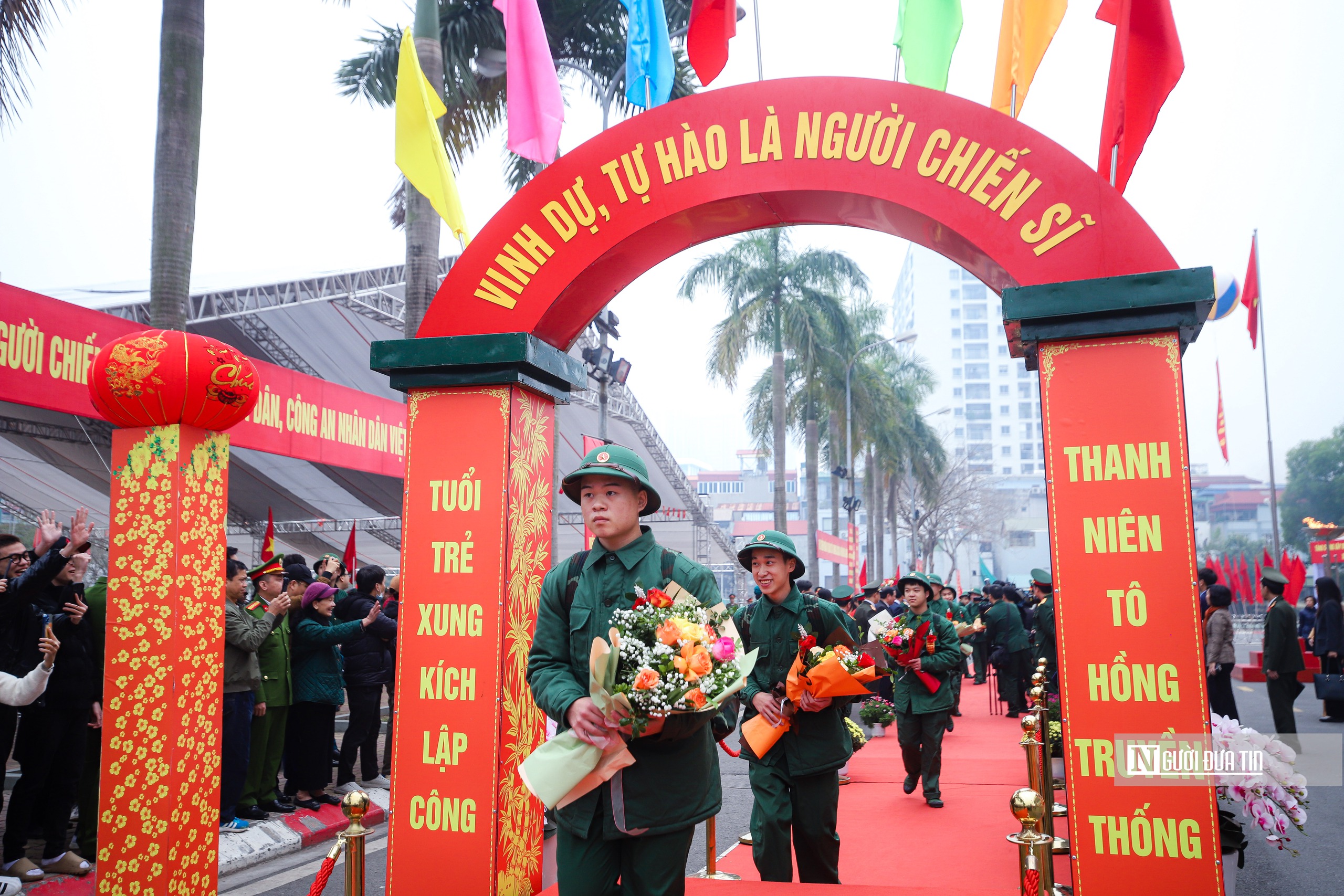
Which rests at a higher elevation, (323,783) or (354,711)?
(354,711)

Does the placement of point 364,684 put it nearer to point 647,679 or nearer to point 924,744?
point 924,744

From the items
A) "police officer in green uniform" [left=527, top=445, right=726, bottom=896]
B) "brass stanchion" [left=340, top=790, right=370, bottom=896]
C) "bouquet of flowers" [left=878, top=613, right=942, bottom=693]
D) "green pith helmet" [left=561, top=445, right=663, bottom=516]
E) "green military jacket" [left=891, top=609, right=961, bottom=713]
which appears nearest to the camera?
"police officer in green uniform" [left=527, top=445, right=726, bottom=896]

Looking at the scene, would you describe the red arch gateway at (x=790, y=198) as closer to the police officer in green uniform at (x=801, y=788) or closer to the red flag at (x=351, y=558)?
the police officer in green uniform at (x=801, y=788)

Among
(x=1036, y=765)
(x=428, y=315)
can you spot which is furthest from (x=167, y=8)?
(x=1036, y=765)

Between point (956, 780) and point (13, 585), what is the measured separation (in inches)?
309

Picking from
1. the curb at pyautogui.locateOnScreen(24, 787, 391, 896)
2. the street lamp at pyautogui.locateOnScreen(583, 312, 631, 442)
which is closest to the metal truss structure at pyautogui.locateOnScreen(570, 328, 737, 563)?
the street lamp at pyautogui.locateOnScreen(583, 312, 631, 442)

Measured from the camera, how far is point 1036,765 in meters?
6.01

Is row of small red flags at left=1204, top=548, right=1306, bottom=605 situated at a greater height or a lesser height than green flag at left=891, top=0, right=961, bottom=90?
lesser

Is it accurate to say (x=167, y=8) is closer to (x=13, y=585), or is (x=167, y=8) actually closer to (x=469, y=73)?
(x=469, y=73)

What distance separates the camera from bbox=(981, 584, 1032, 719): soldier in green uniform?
1401 cm

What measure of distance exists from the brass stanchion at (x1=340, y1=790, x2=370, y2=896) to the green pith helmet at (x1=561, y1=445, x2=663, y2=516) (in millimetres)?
1584

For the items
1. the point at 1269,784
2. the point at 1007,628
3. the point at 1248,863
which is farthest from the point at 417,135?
the point at 1007,628

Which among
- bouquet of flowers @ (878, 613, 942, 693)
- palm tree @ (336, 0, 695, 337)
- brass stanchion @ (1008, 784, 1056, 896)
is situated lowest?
brass stanchion @ (1008, 784, 1056, 896)

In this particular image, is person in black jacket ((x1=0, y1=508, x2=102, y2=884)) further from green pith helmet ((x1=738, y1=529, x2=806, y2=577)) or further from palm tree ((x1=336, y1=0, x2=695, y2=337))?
palm tree ((x1=336, y1=0, x2=695, y2=337))
